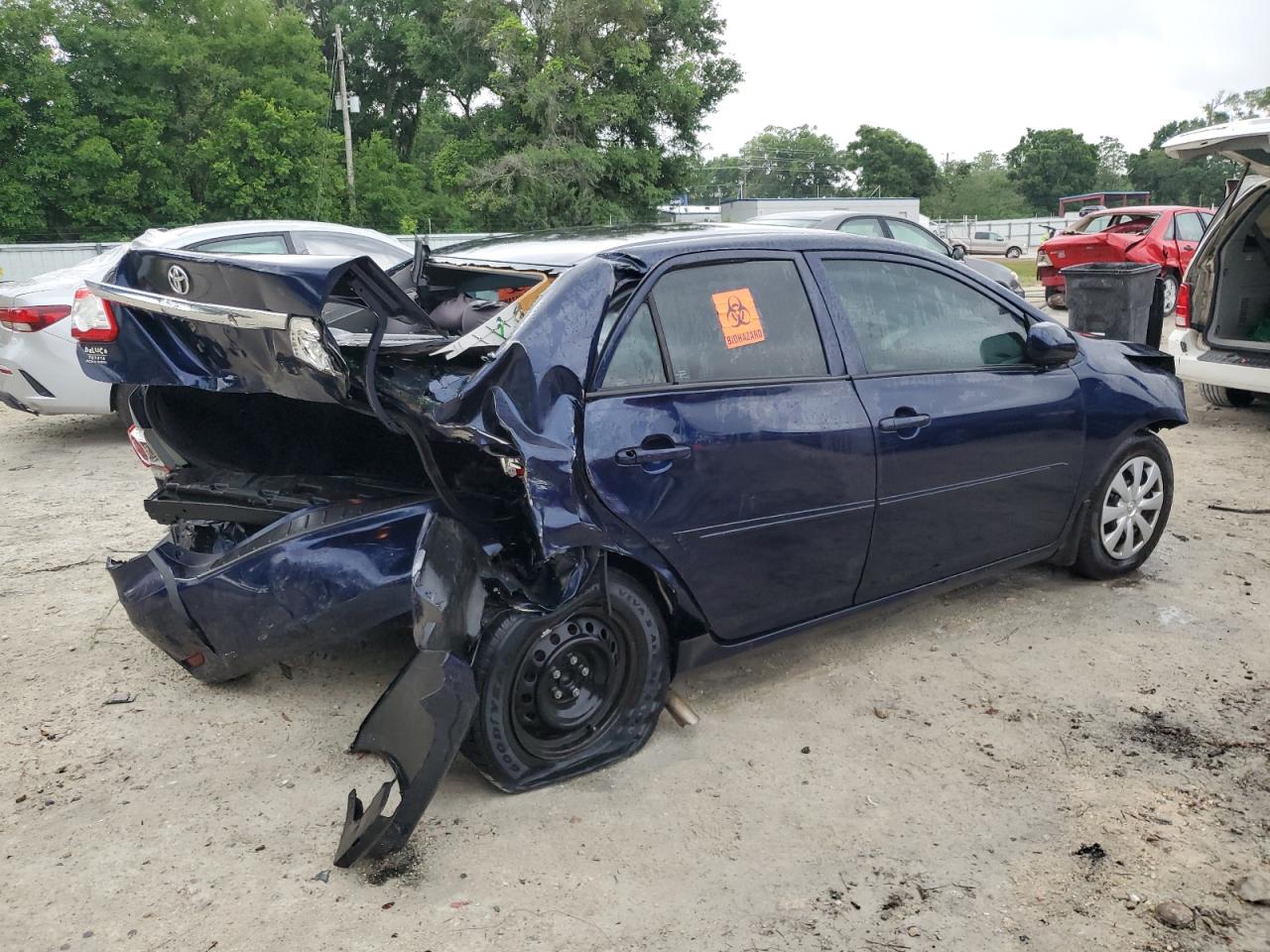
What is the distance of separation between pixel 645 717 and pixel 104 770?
1749 millimetres

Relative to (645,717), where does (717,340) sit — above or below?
above

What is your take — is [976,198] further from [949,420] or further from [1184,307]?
[949,420]

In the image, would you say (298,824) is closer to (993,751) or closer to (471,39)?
(993,751)

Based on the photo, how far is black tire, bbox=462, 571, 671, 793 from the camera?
3008 millimetres

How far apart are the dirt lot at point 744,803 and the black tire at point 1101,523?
193 millimetres

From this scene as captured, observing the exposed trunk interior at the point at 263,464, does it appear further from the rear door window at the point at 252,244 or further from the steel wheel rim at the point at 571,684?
the rear door window at the point at 252,244

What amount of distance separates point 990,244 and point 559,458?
5012 centimetres

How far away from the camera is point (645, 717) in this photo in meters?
3.38

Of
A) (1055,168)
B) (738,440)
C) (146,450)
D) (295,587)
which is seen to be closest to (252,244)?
(146,450)

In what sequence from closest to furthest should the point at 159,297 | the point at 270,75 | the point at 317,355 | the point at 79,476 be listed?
the point at 317,355, the point at 159,297, the point at 79,476, the point at 270,75

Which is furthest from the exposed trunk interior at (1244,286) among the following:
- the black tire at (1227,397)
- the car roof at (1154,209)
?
the car roof at (1154,209)

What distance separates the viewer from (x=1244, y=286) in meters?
8.38

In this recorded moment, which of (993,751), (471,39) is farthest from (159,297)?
(471,39)

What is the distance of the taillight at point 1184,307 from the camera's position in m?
8.34
